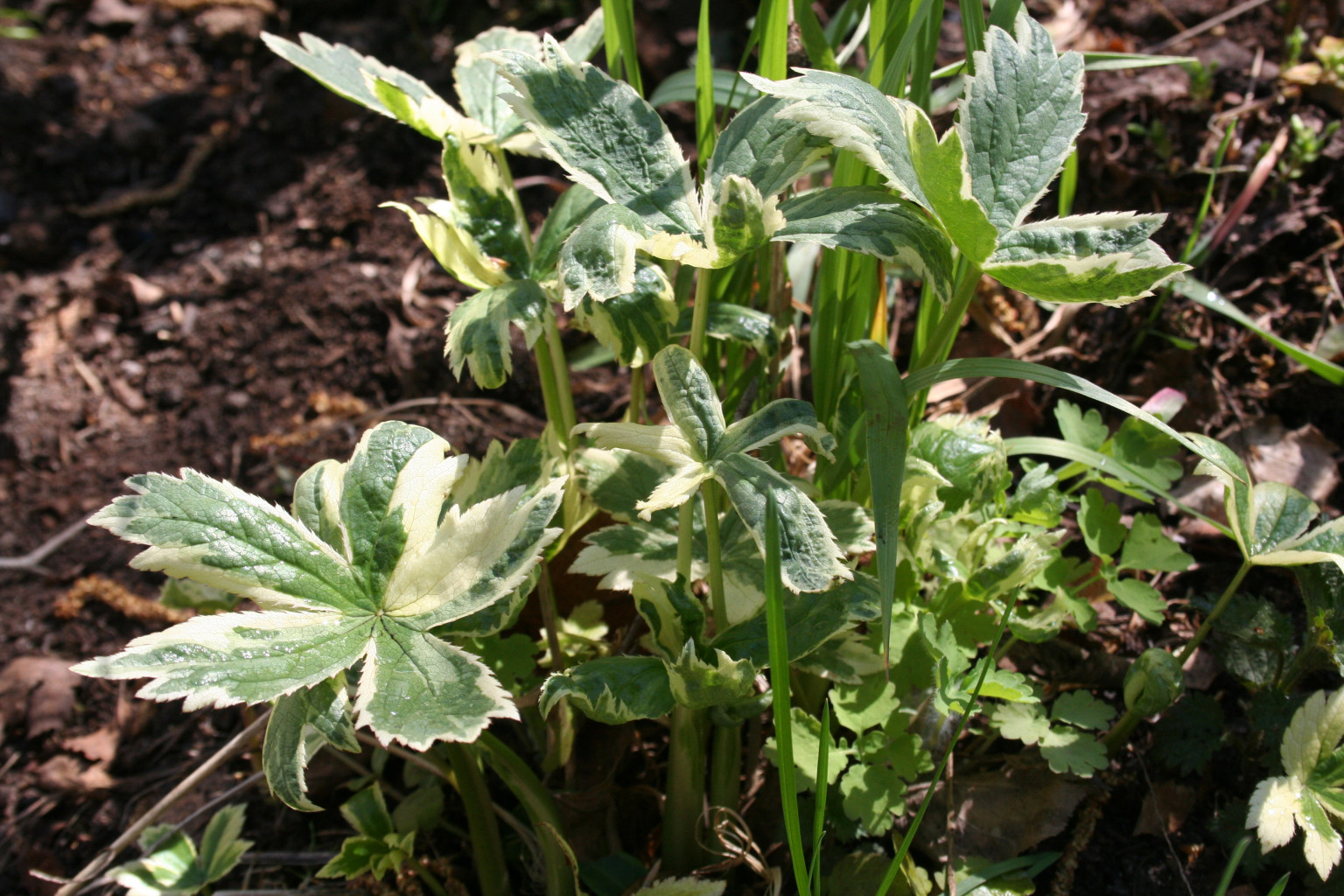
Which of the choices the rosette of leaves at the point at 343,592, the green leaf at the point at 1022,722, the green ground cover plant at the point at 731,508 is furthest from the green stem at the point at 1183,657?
the rosette of leaves at the point at 343,592

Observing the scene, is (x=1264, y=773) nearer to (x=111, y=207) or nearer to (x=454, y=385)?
(x=454, y=385)

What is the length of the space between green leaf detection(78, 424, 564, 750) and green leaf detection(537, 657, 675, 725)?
84 millimetres

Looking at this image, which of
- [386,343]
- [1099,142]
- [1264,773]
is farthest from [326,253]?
[1264,773]

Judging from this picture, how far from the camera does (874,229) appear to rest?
0.94 m

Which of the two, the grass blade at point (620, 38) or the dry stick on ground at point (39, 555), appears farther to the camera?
the dry stick on ground at point (39, 555)

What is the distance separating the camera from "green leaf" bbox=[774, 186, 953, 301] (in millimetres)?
935

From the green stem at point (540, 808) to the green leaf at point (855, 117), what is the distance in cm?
80

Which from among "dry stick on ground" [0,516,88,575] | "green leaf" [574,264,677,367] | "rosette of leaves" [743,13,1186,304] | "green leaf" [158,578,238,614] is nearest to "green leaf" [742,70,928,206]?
"rosette of leaves" [743,13,1186,304]

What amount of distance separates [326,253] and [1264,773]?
223cm

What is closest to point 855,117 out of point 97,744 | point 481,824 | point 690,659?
point 690,659

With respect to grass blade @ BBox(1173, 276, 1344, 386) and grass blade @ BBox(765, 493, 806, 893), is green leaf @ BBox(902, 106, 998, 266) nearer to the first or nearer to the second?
grass blade @ BBox(765, 493, 806, 893)

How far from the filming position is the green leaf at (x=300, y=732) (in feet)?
3.17

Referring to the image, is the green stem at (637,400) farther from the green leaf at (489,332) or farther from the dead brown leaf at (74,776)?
the dead brown leaf at (74,776)

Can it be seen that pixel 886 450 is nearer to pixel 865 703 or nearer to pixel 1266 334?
pixel 865 703
